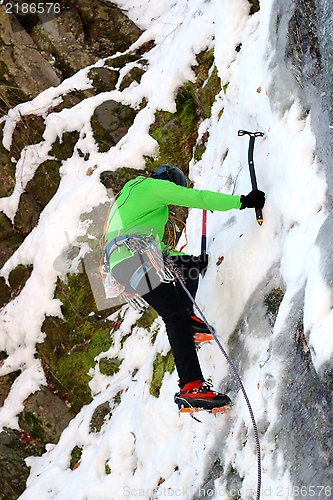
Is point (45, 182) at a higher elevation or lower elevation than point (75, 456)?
higher

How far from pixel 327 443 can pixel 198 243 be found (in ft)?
9.65

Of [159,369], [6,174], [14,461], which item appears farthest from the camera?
[6,174]

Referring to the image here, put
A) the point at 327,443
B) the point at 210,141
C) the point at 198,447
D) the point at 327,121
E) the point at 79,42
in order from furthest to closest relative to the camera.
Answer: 1. the point at 79,42
2. the point at 210,141
3. the point at 198,447
4. the point at 327,121
5. the point at 327,443

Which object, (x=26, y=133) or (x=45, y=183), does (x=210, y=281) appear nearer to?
(x=45, y=183)

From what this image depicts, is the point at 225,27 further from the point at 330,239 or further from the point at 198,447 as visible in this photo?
the point at 198,447

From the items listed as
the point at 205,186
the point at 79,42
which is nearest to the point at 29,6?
the point at 79,42

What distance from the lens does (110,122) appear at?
7219 millimetres

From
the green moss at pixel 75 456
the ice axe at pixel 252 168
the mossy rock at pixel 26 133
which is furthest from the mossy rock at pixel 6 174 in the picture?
the ice axe at pixel 252 168

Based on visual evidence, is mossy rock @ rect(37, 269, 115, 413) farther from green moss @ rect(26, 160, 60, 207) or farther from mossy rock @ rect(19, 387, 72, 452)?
green moss @ rect(26, 160, 60, 207)

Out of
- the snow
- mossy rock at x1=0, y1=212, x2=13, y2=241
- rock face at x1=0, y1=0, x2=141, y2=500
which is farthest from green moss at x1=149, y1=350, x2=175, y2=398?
mossy rock at x1=0, y1=212, x2=13, y2=241

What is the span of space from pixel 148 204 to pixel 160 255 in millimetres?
441

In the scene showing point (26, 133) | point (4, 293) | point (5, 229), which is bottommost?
point (4, 293)

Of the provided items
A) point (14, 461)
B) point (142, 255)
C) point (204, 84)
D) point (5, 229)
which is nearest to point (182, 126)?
point (204, 84)

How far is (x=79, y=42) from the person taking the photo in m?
9.85
